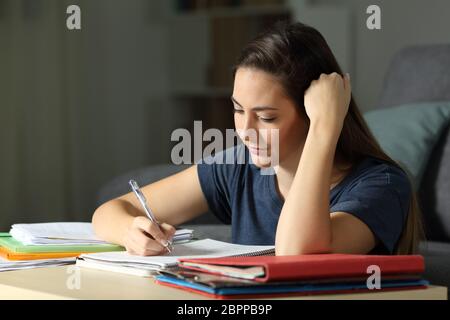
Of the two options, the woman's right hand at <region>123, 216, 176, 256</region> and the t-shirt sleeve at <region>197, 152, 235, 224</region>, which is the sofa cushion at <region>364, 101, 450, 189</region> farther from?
the woman's right hand at <region>123, 216, 176, 256</region>

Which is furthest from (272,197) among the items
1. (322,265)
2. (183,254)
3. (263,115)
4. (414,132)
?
(414,132)

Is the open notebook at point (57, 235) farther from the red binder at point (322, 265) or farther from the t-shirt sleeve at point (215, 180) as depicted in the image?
the red binder at point (322, 265)

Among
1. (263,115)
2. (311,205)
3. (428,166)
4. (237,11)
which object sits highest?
(237,11)

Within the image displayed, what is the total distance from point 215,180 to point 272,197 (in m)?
0.16

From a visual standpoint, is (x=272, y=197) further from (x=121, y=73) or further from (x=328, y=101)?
(x=121, y=73)

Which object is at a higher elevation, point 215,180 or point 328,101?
point 328,101

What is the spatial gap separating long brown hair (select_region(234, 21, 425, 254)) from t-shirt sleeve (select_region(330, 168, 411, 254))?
44 mm

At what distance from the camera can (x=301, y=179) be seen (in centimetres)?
142

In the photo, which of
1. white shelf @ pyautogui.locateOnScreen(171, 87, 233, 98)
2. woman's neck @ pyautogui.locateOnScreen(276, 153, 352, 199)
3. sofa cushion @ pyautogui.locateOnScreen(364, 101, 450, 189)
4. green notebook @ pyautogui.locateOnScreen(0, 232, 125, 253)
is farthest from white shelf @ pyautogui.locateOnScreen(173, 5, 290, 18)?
green notebook @ pyautogui.locateOnScreen(0, 232, 125, 253)

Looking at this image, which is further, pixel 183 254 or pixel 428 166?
pixel 428 166

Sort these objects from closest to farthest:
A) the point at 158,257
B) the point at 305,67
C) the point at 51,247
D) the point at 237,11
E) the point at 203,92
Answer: the point at 158,257, the point at 51,247, the point at 305,67, the point at 237,11, the point at 203,92

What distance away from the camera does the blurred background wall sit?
3541 mm

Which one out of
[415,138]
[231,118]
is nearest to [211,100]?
[231,118]

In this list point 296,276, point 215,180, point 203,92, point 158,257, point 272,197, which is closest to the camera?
point 296,276
